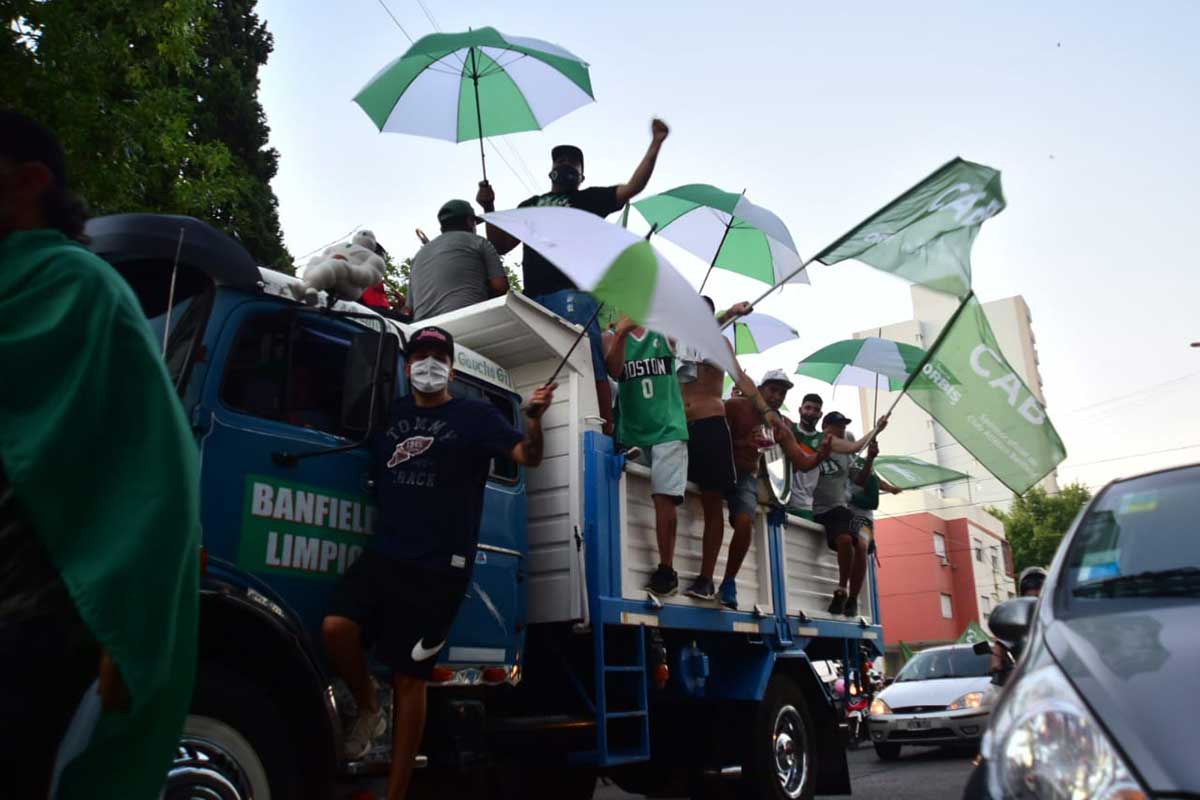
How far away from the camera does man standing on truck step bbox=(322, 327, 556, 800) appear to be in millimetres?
3969

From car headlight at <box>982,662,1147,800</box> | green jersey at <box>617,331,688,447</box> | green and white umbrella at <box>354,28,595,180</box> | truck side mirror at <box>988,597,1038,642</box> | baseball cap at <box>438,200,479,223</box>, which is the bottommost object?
car headlight at <box>982,662,1147,800</box>

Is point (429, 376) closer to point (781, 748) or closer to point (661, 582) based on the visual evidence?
point (661, 582)

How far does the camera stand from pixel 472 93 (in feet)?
22.0

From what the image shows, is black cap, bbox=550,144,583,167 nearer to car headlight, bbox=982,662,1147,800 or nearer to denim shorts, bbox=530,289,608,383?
denim shorts, bbox=530,289,608,383

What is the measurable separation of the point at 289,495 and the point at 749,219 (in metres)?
4.59

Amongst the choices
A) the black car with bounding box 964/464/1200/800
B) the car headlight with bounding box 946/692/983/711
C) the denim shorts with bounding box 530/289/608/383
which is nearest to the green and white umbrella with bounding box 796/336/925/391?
the denim shorts with bounding box 530/289/608/383

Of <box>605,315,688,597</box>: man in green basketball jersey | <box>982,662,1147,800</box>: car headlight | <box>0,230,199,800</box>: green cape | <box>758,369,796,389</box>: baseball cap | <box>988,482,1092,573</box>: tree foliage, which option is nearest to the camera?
<box>0,230,199,800</box>: green cape

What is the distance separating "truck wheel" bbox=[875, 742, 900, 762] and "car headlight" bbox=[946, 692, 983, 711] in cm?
91

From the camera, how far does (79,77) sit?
802 centimetres

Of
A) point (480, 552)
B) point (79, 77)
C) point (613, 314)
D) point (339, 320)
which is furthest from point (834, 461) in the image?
point (79, 77)

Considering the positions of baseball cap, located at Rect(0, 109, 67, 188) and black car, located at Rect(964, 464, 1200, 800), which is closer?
baseball cap, located at Rect(0, 109, 67, 188)

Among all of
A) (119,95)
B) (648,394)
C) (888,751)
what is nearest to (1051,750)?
(648,394)

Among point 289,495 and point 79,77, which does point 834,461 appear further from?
point 79,77

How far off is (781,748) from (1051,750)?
16.0 ft
